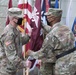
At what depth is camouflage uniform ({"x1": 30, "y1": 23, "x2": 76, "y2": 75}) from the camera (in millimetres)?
5274

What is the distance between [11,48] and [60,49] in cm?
76

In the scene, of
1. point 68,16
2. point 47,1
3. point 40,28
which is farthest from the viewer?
point 68,16

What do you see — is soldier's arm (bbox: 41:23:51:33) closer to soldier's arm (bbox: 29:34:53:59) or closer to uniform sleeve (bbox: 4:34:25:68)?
soldier's arm (bbox: 29:34:53:59)

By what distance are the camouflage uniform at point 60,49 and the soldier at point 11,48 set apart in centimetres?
36

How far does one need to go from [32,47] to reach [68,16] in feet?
5.02

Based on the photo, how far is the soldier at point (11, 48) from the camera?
5.12m

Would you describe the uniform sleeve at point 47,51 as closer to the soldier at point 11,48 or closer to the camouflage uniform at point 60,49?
the camouflage uniform at point 60,49

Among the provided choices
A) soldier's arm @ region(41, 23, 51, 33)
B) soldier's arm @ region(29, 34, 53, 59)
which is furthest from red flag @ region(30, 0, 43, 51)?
soldier's arm @ region(29, 34, 53, 59)

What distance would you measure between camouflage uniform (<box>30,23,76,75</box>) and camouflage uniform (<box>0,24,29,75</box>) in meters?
0.35

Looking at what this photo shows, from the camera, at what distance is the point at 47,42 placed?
5320mm

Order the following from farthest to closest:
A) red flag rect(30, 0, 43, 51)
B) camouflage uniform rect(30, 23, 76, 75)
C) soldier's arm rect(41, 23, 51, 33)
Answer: red flag rect(30, 0, 43, 51) → soldier's arm rect(41, 23, 51, 33) → camouflage uniform rect(30, 23, 76, 75)

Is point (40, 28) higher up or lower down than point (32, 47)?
higher up

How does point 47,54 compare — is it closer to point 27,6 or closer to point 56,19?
point 56,19

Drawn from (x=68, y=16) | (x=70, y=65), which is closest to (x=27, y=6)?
(x=68, y=16)
